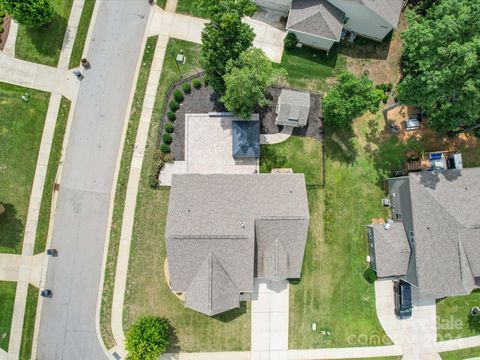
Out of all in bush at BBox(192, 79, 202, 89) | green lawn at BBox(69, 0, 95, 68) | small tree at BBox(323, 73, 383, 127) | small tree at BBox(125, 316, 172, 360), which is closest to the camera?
small tree at BBox(125, 316, 172, 360)

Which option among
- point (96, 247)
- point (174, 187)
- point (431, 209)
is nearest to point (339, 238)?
point (431, 209)

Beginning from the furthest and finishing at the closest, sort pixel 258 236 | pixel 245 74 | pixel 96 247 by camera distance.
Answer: pixel 96 247 < pixel 258 236 < pixel 245 74

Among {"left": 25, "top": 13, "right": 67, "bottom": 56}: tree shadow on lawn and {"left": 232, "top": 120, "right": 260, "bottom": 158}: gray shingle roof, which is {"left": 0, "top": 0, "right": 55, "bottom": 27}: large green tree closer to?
{"left": 25, "top": 13, "right": 67, "bottom": 56}: tree shadow on lawn

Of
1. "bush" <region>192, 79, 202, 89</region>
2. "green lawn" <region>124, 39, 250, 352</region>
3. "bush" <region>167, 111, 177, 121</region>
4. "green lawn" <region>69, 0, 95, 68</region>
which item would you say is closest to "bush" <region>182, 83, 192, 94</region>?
"bush" <region>192, 79, 202, 89</region>

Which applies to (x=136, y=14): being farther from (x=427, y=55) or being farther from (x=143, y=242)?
(x=427, y=55)

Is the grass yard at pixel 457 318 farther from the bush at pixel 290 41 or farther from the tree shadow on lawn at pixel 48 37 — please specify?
the tree shadow on lawn at pixel 48 37
